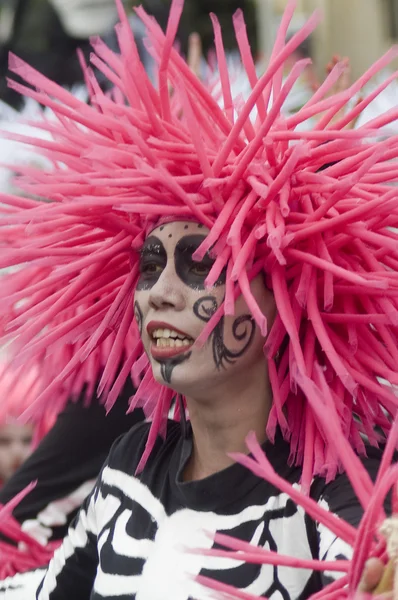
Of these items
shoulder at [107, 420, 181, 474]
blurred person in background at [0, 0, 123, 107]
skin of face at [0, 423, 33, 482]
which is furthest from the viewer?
blurred person in background at [0, 0, 123, 107]

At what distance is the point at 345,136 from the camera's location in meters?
1.25

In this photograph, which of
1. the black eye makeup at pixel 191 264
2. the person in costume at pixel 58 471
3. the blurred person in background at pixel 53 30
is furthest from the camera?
the blurred person in background at pixel 53 30

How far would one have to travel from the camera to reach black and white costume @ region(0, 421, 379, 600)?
1.20 meters

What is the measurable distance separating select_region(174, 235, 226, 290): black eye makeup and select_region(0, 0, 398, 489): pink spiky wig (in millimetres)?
31

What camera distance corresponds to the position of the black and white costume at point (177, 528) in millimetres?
→ 1203

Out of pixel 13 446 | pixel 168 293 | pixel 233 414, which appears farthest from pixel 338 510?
pixel 13 446

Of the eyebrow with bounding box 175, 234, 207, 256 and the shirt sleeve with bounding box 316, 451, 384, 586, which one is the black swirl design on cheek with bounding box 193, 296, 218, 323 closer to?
the eyebrow with bounding box 175, 234, 207, 256

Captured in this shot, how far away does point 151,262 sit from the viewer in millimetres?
1374

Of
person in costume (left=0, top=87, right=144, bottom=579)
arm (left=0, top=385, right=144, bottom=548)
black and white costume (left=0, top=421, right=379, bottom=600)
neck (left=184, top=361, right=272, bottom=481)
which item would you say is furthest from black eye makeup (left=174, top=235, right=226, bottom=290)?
arm (left=0, top=385, right=144, bottom=548)

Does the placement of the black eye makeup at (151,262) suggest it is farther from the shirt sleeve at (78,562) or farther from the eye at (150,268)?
the shirt sleeve at (78,562)

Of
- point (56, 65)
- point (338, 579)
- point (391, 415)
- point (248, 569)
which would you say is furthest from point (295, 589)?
point (56, 65)

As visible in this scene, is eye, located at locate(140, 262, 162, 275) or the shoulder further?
the shoulder

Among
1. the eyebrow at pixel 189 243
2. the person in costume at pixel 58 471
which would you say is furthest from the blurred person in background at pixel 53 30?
the eyebrow at pixel 189 243

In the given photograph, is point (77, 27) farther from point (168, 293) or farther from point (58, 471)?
point (168, 293)
